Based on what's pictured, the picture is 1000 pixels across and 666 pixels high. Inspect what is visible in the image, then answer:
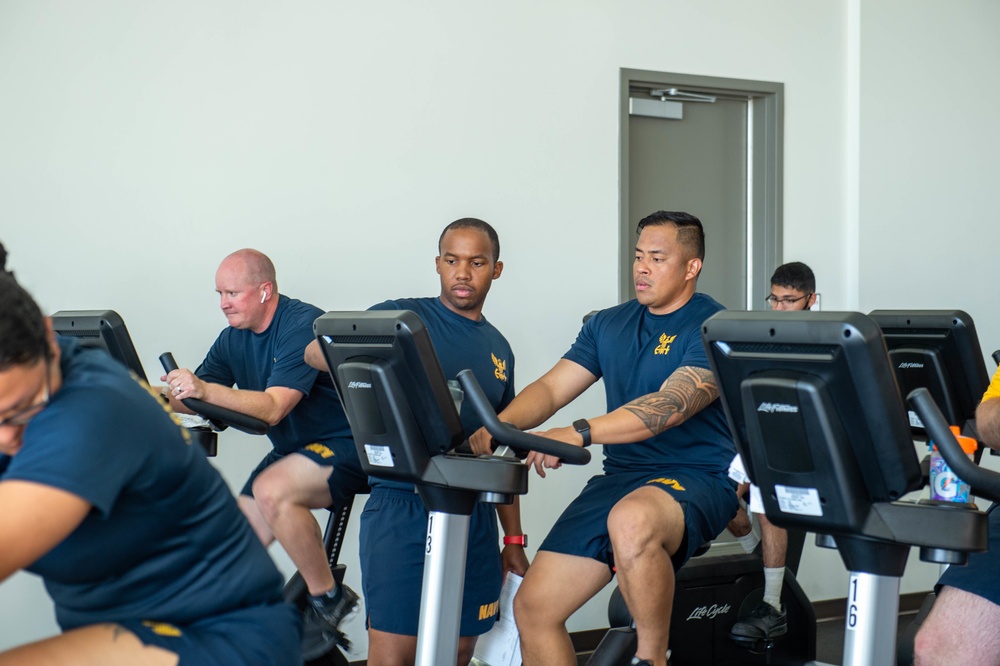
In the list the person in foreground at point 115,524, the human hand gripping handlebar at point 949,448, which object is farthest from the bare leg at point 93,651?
the human hand gripping handlebar at point 949,448

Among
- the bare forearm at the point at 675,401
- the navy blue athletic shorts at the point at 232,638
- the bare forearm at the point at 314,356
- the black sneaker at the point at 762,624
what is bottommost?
the black sneaker at the point at 762,624

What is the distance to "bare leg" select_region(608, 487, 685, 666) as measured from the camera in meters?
2.65

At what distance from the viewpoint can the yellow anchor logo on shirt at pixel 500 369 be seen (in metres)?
3.20

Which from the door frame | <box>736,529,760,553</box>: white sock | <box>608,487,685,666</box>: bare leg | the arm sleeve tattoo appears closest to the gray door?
the door frame

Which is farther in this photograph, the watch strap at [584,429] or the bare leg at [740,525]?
the bare leg at [740,525]

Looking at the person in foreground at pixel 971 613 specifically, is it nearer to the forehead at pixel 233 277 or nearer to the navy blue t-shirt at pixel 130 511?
the navy blue t-shirt at pixel 130 511

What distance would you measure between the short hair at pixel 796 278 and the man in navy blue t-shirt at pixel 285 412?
85.2 inches

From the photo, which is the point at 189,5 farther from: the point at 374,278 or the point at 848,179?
the point at 848,179

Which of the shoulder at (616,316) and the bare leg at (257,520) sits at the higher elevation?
the shoulder at (616,316)

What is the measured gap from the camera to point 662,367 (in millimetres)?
2955

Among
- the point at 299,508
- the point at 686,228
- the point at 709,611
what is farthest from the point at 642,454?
the point at 709,611

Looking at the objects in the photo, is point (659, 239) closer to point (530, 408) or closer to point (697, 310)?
point (697, 310)

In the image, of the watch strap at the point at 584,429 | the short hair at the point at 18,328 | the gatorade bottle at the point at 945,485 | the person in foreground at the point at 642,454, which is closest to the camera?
the short hair at the point at 18,328

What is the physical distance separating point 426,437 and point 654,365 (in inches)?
36.2
